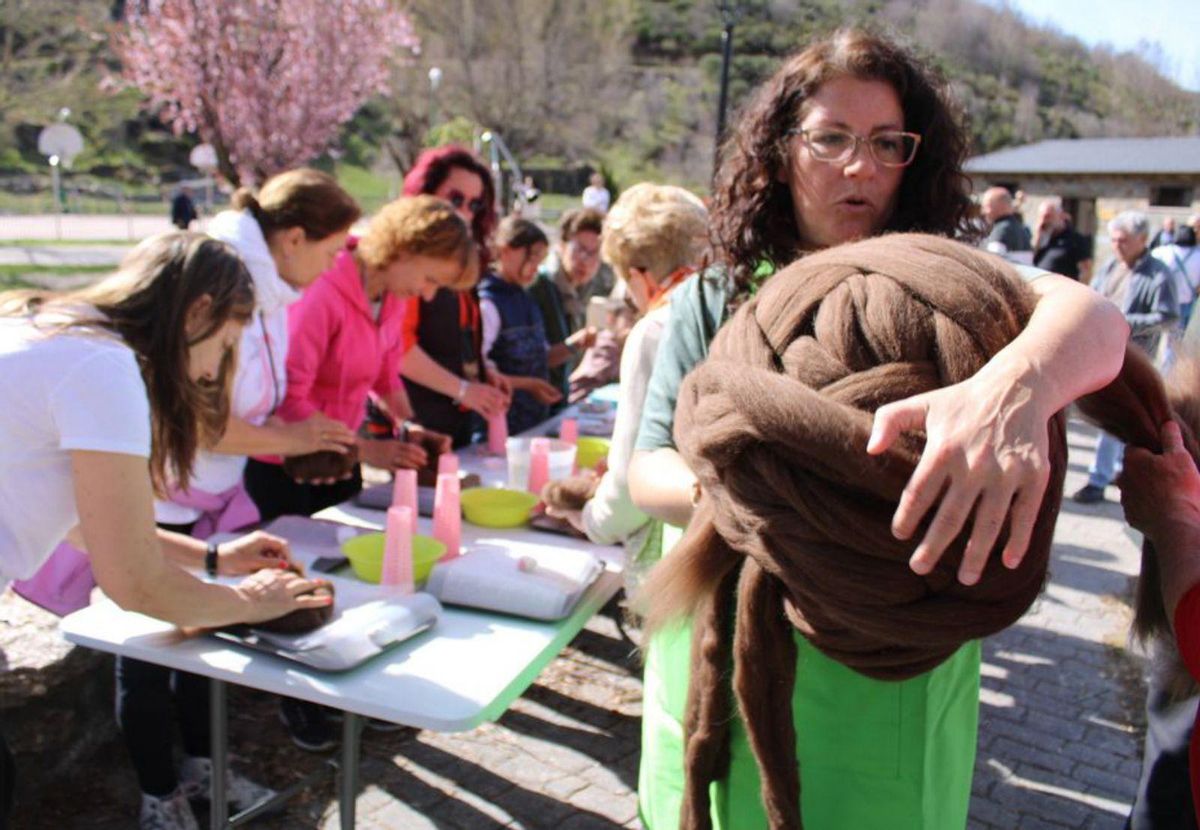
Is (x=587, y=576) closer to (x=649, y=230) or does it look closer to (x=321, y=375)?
(x=649, y=230)

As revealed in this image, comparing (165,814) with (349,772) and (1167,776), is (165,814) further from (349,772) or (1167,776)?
(1167,776)

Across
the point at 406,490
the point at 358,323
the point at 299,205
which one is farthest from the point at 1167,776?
the point at 299,205

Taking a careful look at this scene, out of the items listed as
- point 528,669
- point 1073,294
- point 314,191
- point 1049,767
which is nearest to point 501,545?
point 528,669

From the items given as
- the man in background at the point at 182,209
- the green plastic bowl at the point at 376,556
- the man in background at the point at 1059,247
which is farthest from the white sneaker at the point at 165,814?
the man in background at the point at 182,209

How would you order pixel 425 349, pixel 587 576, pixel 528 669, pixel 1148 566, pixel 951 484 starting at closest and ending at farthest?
pixel 951 484 < pixel 1148 566 < pixel 528 669 < pixel 587 576 < pixel 425 349

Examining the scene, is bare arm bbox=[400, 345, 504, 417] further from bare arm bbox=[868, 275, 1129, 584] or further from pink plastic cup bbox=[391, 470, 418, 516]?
bare arm bbox=[868, 275, 1129, 584]

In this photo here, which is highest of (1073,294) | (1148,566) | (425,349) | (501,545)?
(1073,294)

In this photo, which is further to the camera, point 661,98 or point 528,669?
point 661,98

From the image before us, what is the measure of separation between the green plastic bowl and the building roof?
66.5ft

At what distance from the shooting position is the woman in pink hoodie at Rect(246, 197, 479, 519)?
294cm

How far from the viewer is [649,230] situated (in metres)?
2.67

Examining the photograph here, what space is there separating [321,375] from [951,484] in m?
2.59

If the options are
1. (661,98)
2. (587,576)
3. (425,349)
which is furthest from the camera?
(661,98)

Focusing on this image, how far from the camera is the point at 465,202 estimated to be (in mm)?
4113
